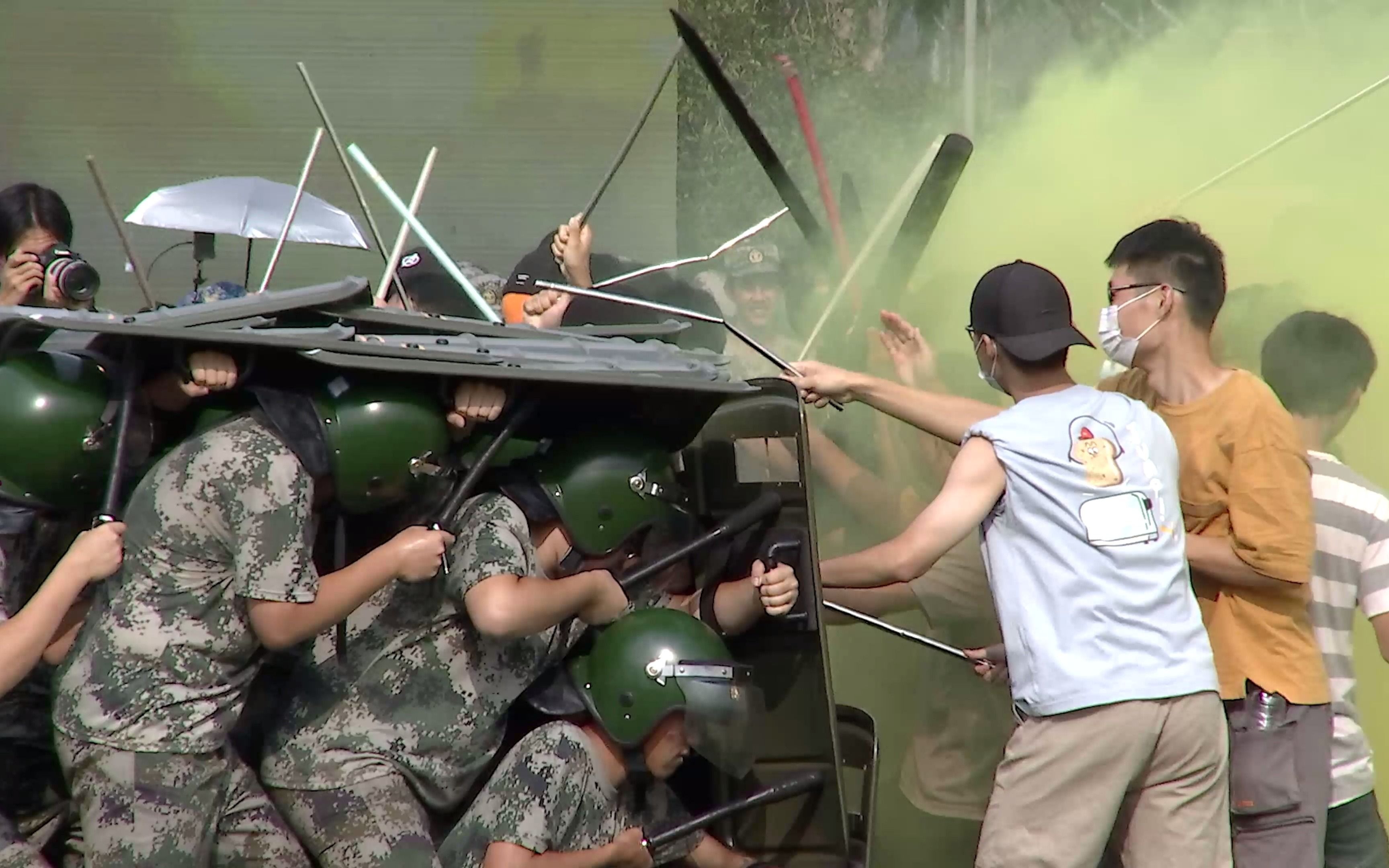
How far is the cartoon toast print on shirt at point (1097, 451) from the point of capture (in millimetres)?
3416

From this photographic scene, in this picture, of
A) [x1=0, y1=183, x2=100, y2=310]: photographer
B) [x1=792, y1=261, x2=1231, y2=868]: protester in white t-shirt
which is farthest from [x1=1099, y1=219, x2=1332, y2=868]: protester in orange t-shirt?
[x1=0, y1=183, x2=100, y2=310]: photographer

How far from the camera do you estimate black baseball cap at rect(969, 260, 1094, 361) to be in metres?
3.56

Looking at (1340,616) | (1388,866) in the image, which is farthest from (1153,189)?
(1388,866)

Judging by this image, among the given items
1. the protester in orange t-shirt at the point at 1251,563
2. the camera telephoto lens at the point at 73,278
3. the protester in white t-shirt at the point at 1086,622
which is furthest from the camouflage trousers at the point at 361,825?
the protester in orange t-shirt at the point at 1251,563

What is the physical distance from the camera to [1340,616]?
400cm

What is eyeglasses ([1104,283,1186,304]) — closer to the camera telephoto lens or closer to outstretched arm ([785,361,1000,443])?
outstretched arm ([785,361,1000,443])

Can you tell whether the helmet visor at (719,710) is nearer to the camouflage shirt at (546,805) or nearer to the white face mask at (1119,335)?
the camouflage shirt at (546,805)

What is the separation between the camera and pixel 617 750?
3715mm

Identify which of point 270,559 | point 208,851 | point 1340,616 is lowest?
point 208,851

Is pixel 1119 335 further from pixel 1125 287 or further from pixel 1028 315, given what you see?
pixel 1028 315

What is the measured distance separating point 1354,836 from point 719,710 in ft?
5.74

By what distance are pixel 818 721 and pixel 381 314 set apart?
151 centimetres

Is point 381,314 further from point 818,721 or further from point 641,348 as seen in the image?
point 818,721

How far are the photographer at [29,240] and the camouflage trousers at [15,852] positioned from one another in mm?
1446
